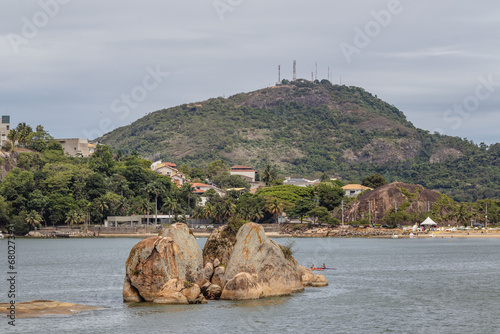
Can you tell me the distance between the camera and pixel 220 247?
46.6 m

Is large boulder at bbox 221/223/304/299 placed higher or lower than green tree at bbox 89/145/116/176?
lower

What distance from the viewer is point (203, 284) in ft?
141

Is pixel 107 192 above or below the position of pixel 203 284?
above

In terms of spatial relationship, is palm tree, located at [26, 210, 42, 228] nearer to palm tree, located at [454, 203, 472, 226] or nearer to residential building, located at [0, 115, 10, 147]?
residential building, located at [0, 115, 10, 147]

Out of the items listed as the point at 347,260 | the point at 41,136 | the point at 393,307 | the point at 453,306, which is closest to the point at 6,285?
the point at 393,307

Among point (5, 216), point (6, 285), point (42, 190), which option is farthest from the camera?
point (42, 190)

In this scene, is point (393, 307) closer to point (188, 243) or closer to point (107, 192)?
point (188, 243)

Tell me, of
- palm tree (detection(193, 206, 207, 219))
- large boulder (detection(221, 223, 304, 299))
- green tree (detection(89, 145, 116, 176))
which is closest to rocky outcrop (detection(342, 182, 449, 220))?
palm tree (detection(193, 206, 207, 219))

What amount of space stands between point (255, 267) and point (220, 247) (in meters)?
5.09

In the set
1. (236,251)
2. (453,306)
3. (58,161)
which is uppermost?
(58,161)

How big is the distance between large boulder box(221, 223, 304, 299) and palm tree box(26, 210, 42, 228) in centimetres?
11056

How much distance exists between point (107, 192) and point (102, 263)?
8726 centimetres

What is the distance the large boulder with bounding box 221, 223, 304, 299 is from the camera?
41750 millimetres

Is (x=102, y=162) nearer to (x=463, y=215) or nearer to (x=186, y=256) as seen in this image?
(x=463, y=215)
